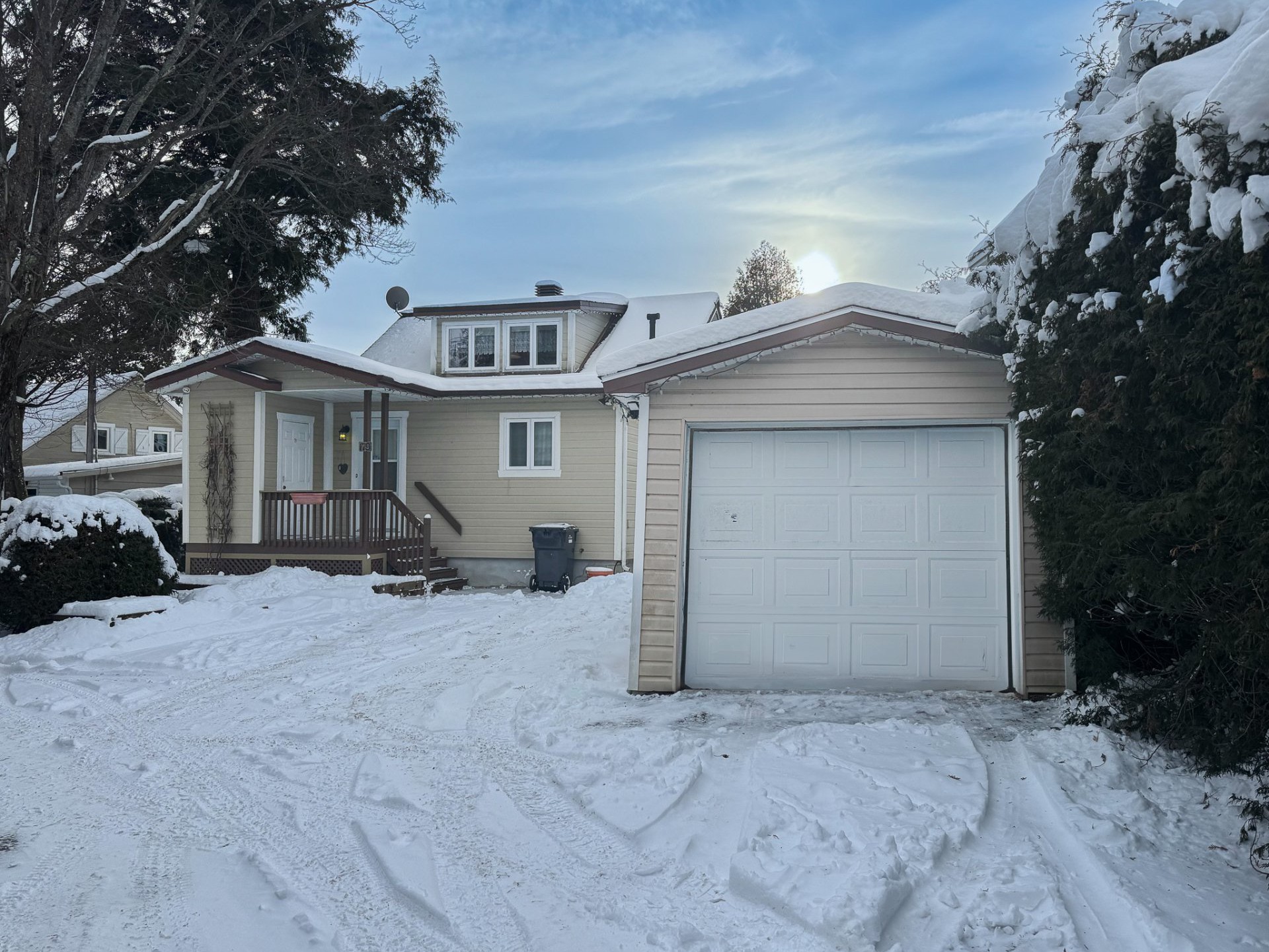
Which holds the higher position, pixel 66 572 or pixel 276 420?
pixel 276 420

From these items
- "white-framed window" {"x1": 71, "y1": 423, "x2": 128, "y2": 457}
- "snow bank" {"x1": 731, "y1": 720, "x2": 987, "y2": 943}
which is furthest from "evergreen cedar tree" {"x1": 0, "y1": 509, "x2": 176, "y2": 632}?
"white-framed window" {"x1": 71, "y1": 423, "x2": 128, "y2": 457}

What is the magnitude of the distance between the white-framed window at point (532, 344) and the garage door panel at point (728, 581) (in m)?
11.4

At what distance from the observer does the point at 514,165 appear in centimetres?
1778

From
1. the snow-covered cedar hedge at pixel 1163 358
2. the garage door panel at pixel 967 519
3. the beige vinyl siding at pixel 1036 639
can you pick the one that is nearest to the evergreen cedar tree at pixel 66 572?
the garage door panel at pixel 967 519

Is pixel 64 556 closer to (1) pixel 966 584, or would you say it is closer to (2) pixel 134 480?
(1) pixel 966 584

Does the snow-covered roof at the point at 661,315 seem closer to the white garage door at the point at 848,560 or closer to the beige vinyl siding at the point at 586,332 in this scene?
the beige vinyl siding at the point at 586,332

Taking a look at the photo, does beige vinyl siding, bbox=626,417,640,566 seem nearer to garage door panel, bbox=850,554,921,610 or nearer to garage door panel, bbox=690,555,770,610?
garage door panel, bbox=690,555,770,610

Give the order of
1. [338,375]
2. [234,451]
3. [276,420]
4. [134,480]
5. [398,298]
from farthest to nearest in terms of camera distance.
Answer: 1. [134,480]
2. [398,298]
3. [276,420]
4. [234,451]
5. [338,375]

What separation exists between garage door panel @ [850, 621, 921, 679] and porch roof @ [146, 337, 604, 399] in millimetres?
8631

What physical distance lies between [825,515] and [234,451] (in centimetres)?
1195

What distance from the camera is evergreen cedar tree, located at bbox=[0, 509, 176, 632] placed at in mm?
10711

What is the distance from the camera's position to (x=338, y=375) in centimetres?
1552

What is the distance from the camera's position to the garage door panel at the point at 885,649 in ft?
26.1

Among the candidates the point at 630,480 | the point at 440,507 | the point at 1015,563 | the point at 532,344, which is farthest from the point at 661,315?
the point at 1015,563
